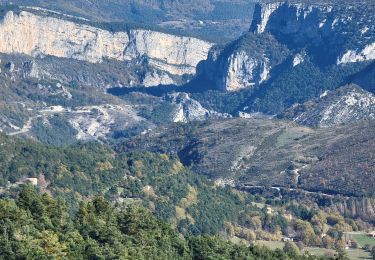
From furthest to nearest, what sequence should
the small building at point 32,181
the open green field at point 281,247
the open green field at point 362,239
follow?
the open green field at point 362,239 → the small building at point 32,181 → the open green field at point 281,247

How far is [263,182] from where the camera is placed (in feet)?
527

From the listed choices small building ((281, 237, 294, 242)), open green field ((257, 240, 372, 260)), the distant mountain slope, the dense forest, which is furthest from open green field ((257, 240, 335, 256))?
the distant mountain slope

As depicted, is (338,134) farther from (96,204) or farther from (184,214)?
(96,204)

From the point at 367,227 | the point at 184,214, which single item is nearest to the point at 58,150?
the point at 184,214

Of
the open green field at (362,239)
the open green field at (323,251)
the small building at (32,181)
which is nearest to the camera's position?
the open green field at (323,251)

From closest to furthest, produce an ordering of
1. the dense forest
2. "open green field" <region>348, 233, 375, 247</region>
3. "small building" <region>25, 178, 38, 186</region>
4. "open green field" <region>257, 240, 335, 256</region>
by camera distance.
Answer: the dense forest < "open green field" <region>257, 240, 335, 256</region> < "small building" <region>25, 178, 38, 186</region> < "open green field" <region>348, 233, 375, 247</region>

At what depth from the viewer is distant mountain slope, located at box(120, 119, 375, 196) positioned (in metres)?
157

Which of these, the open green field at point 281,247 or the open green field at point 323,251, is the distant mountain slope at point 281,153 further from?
the open green field at point 323,251

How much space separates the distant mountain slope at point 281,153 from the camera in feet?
514

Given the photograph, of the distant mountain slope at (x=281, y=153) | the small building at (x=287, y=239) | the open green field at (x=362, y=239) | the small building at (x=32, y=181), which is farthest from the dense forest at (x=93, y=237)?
the distant mountain slope at (x=281, y=153)

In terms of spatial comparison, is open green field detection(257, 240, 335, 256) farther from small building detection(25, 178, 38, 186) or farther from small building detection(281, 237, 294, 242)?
small building detection(25, 178, 38, 186)

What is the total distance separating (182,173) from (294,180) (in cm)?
1854

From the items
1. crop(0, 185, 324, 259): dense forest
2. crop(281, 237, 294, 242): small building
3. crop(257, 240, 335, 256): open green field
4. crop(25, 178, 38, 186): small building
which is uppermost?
crop(0, 185, 324, 259): dense forest

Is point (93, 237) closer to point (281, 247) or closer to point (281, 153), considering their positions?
point (281, 247)
